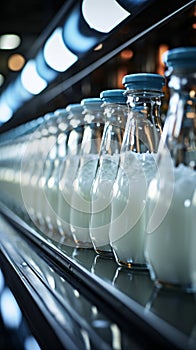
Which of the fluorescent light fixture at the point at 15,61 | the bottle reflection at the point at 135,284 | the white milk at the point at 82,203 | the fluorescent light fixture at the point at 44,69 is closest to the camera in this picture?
the bottle reflection at the point at 135,284

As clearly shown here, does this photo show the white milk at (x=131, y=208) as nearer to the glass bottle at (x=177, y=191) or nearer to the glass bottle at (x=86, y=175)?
the glass bottle at (x=177, y=191)

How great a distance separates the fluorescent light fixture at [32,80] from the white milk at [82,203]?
3.66ft

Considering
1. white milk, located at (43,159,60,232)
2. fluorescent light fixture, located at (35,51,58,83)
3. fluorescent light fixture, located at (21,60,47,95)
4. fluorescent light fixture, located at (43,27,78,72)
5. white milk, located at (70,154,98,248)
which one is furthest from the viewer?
fluorescent light fixture, located at (21,60,47,95)

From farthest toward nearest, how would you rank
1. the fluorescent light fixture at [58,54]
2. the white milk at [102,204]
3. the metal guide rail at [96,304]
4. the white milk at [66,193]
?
the fluorescent light fixture at [58,54], the white milk at [66,193], the white milk at [102,204], the metal guide rail at [96,304]

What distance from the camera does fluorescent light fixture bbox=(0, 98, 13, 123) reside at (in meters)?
4.09

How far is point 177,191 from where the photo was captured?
625 millimetres

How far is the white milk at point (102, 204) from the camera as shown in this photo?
2.85ft

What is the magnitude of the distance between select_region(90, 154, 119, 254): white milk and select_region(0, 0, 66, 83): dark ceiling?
80.5 inches

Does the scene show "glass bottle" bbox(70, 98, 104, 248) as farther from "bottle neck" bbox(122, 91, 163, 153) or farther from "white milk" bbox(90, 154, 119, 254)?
"bottle neck" bbox(122, 91, 163, 153)

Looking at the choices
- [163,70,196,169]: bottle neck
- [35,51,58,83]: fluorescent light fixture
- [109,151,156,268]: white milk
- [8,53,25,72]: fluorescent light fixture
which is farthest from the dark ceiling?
[163,70,196,169]: bottle neck

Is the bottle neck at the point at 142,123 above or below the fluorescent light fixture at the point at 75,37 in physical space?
below

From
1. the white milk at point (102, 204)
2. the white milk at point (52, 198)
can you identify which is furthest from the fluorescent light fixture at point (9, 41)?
the white milk at point (102, 204)

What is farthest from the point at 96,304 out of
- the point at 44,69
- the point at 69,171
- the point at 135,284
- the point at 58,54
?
the point at 44,69

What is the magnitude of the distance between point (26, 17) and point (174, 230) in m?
3.24
